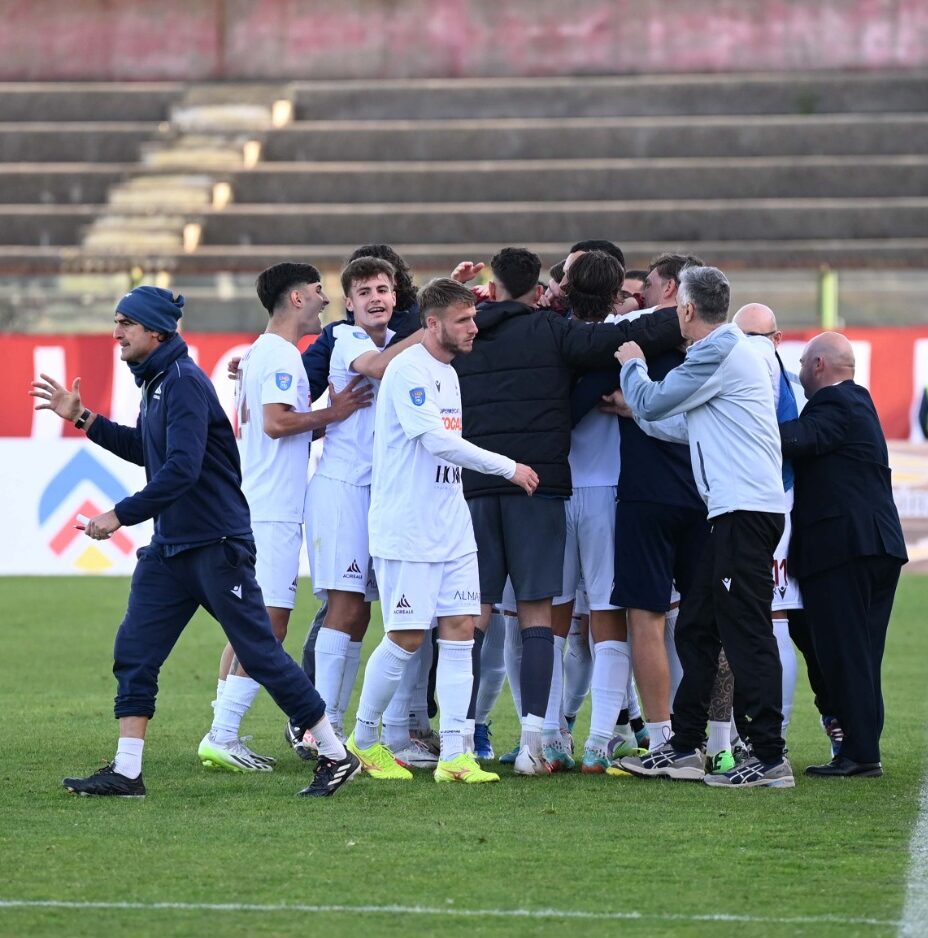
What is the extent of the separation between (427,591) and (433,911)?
2.19 m

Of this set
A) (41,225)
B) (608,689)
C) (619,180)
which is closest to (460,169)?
(619,180)

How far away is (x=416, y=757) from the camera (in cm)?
768

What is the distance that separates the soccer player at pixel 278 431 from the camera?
297 inches

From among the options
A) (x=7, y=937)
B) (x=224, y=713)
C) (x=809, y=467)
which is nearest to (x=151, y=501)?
(x=224, y=713)

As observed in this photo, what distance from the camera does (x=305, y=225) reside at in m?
23.4

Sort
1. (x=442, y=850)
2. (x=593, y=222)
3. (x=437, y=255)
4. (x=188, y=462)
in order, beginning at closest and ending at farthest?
(x=442, y=850), (x=188, y=462), (x=437, y=255), (x=593, y=222)

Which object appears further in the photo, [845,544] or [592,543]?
[592,543]

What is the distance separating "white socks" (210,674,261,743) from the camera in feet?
24.2

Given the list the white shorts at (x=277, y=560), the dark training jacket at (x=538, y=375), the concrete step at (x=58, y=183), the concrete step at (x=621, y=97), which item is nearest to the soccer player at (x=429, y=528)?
the dark training jacket at (x=538, y=375)

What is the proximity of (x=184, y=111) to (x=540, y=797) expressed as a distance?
71.0 feet

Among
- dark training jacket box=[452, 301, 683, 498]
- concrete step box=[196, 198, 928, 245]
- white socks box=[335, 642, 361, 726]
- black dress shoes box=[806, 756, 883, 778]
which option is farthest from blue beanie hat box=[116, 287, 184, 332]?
concrete step box=[196, 198, 928, 245]

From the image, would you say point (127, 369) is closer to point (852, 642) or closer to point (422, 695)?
point (422, 695)

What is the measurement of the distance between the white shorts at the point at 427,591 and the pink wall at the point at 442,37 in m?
21.5

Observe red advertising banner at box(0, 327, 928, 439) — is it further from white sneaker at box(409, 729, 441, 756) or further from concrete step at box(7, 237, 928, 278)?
white sneaker at box(409, 729, 441, 756)
